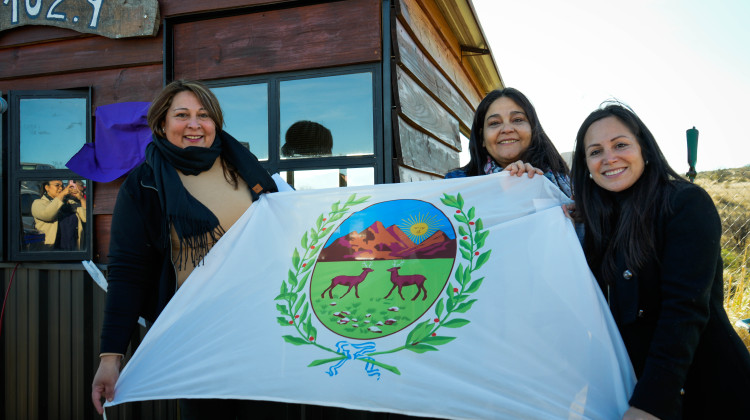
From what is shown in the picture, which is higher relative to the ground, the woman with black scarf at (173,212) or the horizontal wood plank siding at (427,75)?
the horizontal wood plank siding at (427,75)

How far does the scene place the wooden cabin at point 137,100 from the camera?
272cm

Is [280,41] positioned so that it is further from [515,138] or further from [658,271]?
[658,271]

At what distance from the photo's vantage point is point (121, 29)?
2.95 meters

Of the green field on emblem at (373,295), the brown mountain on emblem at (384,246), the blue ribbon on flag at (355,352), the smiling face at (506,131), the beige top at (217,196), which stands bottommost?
the blue ribbon on flag at (355,352)

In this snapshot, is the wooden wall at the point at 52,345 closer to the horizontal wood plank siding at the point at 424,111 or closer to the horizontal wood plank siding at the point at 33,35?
the horizontal wood plank siding at the point at 33,35

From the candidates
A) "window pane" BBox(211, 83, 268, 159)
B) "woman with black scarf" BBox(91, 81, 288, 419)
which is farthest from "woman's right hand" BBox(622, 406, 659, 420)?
"window pane" BBox(211, 83, 268, 159)

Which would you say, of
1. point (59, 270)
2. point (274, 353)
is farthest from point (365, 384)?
point (59, 270)

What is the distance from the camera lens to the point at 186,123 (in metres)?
1.77

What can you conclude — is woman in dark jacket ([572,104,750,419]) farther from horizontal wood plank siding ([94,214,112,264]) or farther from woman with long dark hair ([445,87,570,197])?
horizontal wood plank siding ([94,214,112,264])

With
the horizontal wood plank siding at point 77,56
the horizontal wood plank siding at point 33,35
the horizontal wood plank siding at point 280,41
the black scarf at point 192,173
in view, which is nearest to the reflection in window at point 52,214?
the horizontal wood plank siding at point 77,56

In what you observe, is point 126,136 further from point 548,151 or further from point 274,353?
point 548,151

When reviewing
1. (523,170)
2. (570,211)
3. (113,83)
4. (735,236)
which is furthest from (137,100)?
(735,236)

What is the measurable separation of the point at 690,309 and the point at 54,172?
3640 mm

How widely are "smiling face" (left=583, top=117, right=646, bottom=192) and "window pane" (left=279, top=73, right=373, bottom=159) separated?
4.97 feet
